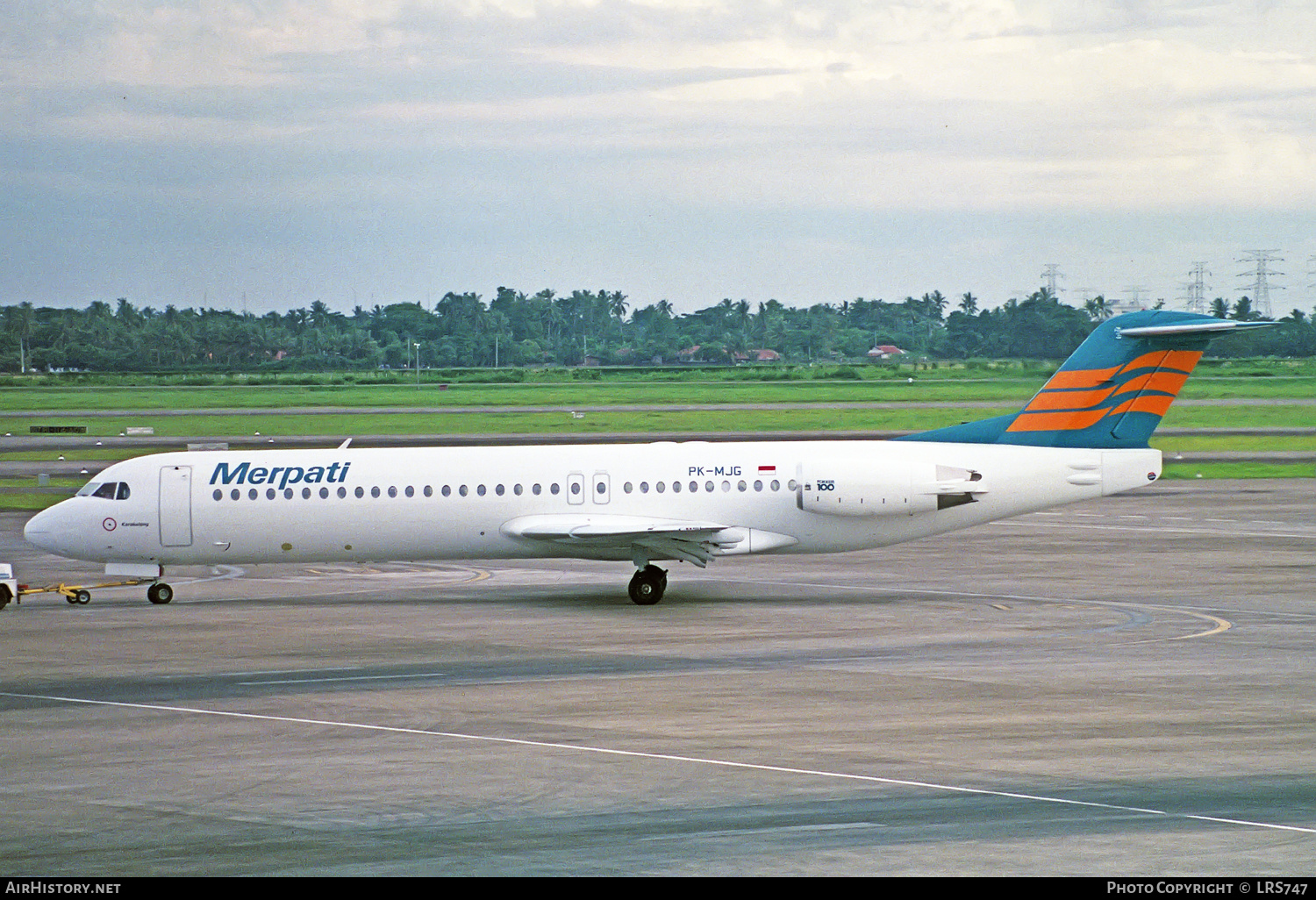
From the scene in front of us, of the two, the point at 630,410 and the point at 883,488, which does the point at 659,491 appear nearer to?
the point at 883,488

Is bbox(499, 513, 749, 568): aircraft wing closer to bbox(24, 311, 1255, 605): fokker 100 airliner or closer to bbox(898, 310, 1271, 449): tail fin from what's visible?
bbox(24, 311, 1255, 605): fokker 100 airliner

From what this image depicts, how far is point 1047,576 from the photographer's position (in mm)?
34062

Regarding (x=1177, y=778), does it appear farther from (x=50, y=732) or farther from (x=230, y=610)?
(x=230, y=610)

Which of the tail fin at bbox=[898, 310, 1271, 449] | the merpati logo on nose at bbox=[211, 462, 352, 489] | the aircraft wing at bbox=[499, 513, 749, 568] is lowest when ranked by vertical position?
the aircraft wing at bbox=[499, 513, 749, 568]

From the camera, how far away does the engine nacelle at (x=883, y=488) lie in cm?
3025

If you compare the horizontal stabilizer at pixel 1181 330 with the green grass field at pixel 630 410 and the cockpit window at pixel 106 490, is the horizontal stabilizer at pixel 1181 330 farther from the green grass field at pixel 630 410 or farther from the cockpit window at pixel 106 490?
the green grass field at pixel 630 410

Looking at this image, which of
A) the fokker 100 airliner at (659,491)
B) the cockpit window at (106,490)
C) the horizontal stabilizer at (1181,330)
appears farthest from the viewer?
the cockpit window at (106,490)

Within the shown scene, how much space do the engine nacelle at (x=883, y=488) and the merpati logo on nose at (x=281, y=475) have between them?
9565 mm

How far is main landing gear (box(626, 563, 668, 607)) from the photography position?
30.3 meters

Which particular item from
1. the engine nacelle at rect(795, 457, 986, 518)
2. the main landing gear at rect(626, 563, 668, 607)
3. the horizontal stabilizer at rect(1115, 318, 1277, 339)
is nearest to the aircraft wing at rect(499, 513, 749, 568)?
the main landing gear at rect(626, 563, 668, 607)

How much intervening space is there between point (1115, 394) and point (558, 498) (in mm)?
11571

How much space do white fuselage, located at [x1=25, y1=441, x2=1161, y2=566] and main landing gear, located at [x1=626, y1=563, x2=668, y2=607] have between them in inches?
17.4

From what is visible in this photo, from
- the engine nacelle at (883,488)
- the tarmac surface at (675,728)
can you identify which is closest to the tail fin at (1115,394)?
the engine nacelle at (883,488)
